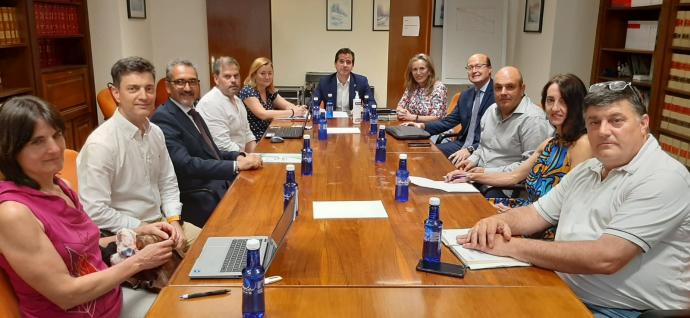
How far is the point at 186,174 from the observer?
279cm

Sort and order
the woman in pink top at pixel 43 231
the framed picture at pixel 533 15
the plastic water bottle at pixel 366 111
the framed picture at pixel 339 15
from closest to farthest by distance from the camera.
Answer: the woman in pink top at pixel 43 231
the plastic water bottle at pixel 366 111
the framed picture at pixel 533 15
the framed picture at pixel 339 15

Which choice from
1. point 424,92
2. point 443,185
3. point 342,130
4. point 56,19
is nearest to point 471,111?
point 424,92

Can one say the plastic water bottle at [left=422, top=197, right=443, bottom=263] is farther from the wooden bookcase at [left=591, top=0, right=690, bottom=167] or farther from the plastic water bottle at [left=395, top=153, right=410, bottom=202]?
the wooden bookcase at [left=591, top=0, right=690, bottom=167]

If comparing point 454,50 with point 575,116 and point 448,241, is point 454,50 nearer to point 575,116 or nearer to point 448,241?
point 575,116

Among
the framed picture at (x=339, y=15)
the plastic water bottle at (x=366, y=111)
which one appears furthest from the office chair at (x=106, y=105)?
the framed picture at (x=339, y=15)

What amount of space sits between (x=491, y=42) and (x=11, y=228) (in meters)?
6.16

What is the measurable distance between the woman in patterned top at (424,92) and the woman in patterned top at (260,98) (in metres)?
0.99

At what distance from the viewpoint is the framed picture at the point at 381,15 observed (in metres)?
7.69

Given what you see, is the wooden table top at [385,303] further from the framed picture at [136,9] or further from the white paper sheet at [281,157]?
the framed picture at [136,9]

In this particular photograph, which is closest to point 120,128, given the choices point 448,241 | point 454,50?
point 448,241

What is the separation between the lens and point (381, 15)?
7742 mm

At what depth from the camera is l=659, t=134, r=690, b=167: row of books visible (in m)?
4.10

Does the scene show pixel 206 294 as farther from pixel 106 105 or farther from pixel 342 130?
pixel 106 105

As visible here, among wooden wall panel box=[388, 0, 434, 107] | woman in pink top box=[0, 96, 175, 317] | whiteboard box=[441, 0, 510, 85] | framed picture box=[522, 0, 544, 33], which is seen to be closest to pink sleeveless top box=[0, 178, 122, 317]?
woman in pink top box=[0, 96, 175, 317]
